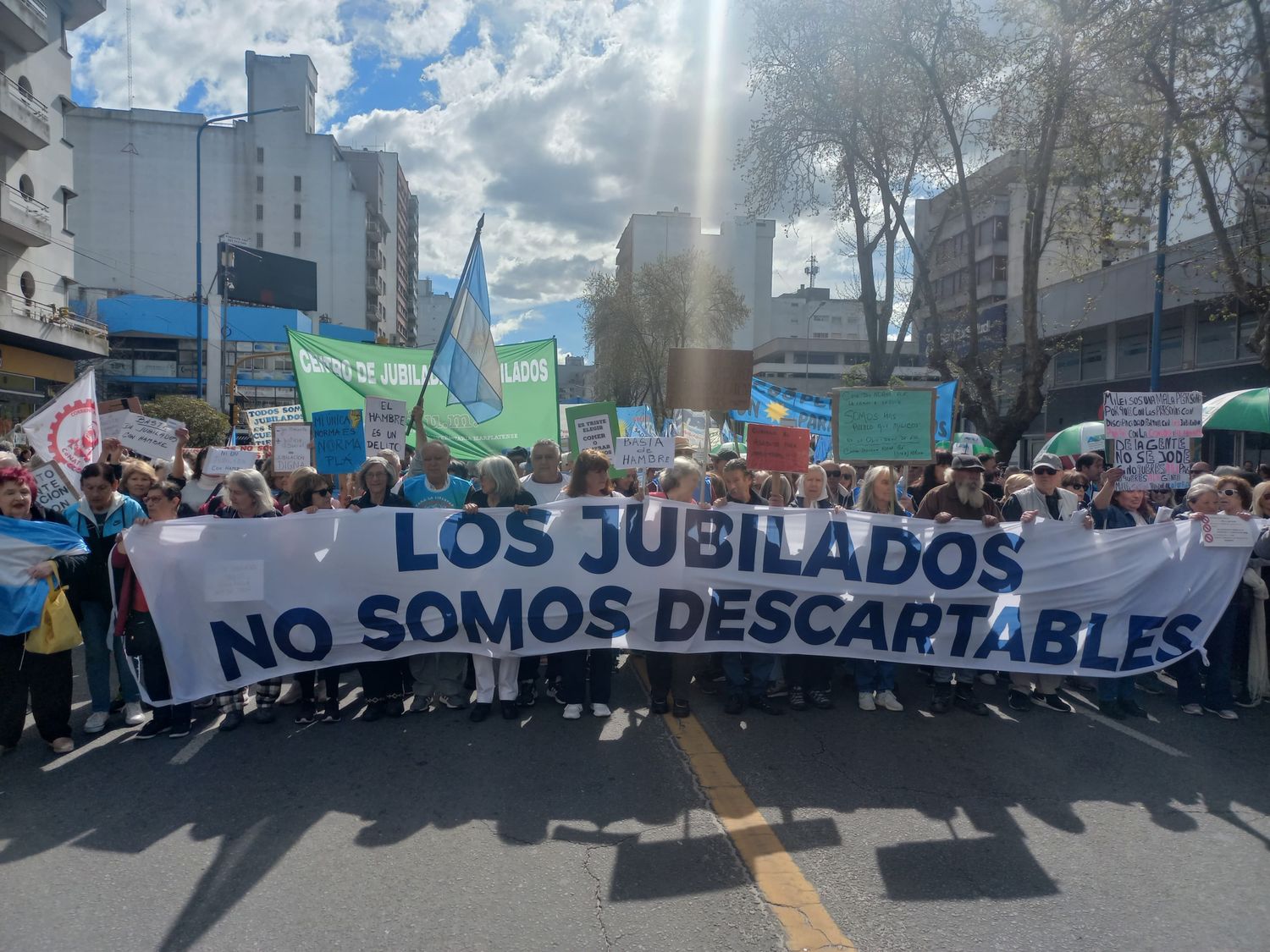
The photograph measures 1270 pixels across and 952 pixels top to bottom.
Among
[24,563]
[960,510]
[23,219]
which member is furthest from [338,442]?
[23,219]

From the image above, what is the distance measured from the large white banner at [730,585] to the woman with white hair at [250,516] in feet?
0.66

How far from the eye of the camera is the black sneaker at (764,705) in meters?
6.03

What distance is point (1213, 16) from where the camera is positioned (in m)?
12.2

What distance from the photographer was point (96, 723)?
5.62m

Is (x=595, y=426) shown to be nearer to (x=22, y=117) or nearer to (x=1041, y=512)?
(x=1041, y=512)

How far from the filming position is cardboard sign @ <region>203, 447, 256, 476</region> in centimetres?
778

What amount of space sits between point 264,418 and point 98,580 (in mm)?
8337

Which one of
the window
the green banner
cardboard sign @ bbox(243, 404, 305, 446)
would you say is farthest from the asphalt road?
the window

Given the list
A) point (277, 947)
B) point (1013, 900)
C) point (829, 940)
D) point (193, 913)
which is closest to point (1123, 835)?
point (1013, 900)

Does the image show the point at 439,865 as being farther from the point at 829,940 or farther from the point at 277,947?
the point at 829,940

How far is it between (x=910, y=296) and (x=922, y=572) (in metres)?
15.8

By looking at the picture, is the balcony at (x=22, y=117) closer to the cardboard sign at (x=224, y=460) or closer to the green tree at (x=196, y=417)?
the green tree at (x=196, y=417)

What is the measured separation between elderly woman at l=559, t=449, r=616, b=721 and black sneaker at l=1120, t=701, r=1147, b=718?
3.39 metres

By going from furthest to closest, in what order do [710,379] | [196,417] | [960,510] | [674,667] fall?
[196,417]
[710,379]
[674,667]
[960,510]
